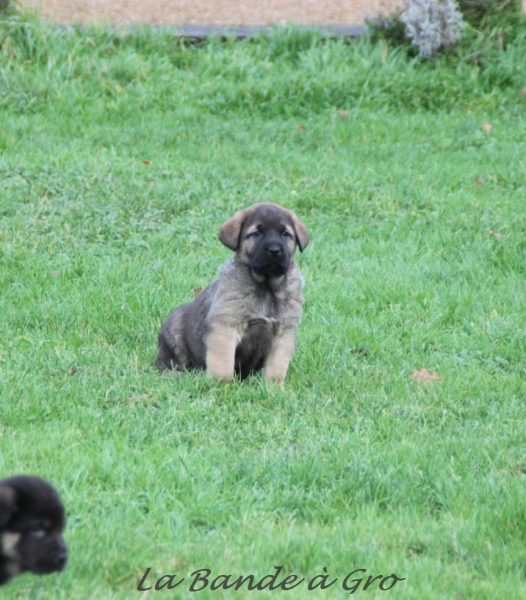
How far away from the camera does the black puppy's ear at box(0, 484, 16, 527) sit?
10.7 feet

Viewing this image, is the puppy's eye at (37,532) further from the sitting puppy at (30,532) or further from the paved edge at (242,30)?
the paved edge at (242,30)

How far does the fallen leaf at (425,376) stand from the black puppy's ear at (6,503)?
3.61 metres

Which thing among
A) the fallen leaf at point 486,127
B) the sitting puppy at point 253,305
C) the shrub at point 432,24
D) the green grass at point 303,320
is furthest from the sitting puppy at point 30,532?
the shrub at point 432,24

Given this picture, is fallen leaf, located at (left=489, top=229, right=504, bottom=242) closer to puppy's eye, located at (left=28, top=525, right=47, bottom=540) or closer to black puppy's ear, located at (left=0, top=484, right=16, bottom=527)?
puppy's eye, located at (left=28, top=525, right=47, bottom=540)

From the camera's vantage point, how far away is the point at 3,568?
342 cm

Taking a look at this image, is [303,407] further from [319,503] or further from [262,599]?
[262,599]

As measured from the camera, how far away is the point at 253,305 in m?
6.39

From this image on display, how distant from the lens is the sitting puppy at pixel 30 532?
3398 mm

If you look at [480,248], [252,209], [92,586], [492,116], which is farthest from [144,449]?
[492,116]

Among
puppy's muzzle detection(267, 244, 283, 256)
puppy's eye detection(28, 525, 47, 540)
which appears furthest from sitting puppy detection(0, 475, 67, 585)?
puppy's muzzle detection(267, 244, 283, 256)

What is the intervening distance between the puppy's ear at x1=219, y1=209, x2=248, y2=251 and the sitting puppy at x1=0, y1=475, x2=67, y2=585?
326cm

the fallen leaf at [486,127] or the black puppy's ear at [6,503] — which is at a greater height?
the black puppy's ear at [6,503]

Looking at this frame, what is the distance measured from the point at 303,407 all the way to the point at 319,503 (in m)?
1.30

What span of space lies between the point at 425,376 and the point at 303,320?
4.64 feet
